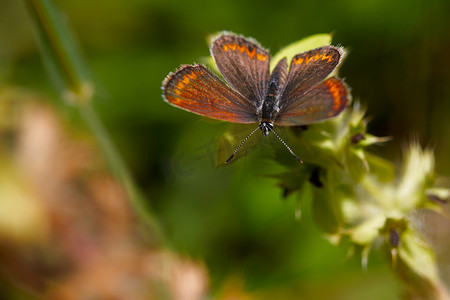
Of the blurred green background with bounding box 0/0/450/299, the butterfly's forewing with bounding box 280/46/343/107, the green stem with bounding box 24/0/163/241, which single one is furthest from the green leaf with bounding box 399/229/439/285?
the blurred green background with bounding box 0/0/450/299

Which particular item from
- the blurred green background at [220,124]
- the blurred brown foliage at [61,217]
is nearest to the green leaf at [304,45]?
the blurred green background at [220,124]

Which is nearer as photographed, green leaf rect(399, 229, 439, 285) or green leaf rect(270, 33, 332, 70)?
green leaf rect(270, 33, 332, 70)

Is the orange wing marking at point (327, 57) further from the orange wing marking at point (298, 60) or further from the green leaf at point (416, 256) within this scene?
the green leaf at point (416, 256)

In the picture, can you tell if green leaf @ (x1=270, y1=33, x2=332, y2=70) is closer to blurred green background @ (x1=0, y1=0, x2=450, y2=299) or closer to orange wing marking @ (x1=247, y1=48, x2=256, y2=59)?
orange wing marking @ (x1=247, y1=48, x2=256, y2=59)

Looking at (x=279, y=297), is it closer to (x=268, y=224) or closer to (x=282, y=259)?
(x=282, y=259)

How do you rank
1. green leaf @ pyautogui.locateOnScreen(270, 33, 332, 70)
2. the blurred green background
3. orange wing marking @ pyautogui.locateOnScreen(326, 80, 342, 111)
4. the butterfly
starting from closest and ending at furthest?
orange wing marking @ pyautogui.locateOnScreen(326, 80, 342, 111) < the butterfly < green leaf @ pyautogui.locateOnScreen(270, 33, 332, 70) < the blurred green background

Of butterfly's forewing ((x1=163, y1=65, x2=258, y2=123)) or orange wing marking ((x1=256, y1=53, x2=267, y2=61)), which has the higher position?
orange wing marking ((x1=256, y1=53, x2=267, y2=61))

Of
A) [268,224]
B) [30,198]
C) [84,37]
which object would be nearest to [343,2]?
[268,224]
